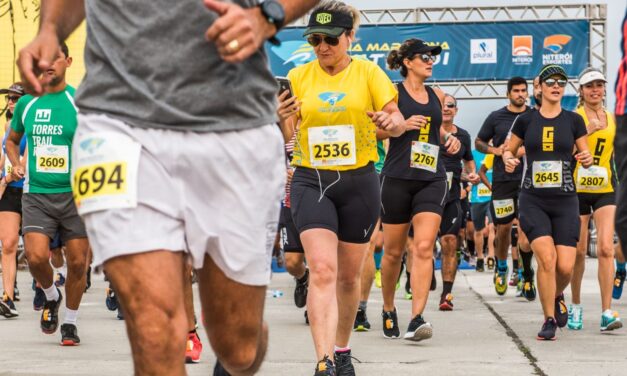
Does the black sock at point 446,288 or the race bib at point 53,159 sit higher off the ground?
the race bib at point 53,159

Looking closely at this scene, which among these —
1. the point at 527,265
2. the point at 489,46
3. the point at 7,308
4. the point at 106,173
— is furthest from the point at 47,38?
the point at 489,46

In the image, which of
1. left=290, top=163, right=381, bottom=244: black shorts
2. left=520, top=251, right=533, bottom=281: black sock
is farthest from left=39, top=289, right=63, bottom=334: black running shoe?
left=520, top=251, right=533, bottom=281: black sock

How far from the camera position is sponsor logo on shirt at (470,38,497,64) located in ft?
114

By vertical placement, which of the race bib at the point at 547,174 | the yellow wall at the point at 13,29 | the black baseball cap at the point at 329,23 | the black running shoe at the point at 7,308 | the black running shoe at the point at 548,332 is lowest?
the black running shoe at the point at 7,308

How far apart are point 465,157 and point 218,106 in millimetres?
10158

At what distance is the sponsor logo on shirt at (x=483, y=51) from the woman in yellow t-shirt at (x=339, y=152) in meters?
27.9

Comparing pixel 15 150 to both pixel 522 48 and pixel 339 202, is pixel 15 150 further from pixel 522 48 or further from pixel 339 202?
pixel 522 48

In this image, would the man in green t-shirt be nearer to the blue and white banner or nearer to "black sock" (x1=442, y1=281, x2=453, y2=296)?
"black sock" (x1=442, y1=281, x2=453, y2=296)

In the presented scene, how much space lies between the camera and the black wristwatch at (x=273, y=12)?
11.1 ft

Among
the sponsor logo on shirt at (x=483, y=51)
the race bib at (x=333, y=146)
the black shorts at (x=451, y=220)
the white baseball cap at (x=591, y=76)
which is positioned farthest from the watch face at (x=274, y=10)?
the sponsor logo on shirt at (x=483, y=51)

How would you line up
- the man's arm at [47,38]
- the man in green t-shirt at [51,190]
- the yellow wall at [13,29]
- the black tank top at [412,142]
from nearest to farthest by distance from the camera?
1. the man's arm at [47,38]
2. the man in green t-shirt at [51,190]
3. the black tank top at [412,142]
4. the yellow wall at [13,29]

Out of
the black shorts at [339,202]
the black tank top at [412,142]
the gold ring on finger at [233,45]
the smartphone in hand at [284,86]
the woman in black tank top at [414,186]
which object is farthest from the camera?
the black tank top at [412,142]

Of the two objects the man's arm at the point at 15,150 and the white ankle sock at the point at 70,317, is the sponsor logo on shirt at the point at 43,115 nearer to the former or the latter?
the man's arm at the point at 15,150

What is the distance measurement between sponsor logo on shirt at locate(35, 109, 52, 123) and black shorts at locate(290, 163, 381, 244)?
106 inches
